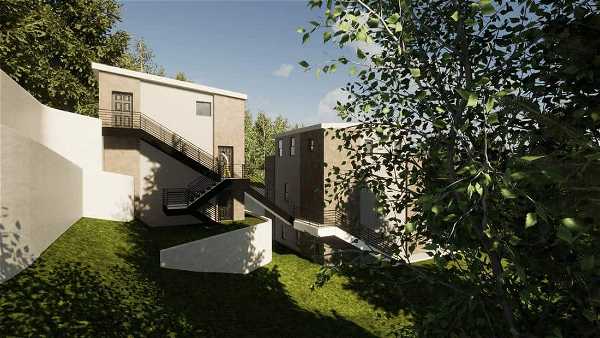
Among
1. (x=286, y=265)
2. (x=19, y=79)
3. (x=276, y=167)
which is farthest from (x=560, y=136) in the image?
(x=19, y=79)

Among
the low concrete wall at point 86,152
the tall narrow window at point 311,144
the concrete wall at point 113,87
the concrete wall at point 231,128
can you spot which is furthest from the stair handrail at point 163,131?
the tall narrow window at point 311,144

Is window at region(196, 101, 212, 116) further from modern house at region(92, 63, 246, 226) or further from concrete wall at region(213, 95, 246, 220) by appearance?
concrete wall at region(213, 95, 246, 220)

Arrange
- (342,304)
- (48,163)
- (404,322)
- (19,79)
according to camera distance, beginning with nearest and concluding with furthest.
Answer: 1. (48,163)
2. (404,322)
3. (342,304)
4. (19,79)

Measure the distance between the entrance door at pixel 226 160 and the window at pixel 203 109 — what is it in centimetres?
257

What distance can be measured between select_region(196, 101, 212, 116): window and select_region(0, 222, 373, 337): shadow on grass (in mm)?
9909

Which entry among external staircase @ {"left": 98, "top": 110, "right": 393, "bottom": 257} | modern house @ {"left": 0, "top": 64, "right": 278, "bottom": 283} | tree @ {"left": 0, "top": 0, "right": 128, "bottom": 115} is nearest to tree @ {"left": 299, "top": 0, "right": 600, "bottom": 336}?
modern house @ {"left": 0, "top": 64, "right": 278, "bottom": 283}

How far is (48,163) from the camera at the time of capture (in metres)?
11.8

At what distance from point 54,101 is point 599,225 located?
34.5m

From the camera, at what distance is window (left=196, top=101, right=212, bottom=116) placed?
22.5m

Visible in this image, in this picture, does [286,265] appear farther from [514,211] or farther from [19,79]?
[19,79]

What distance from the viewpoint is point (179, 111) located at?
2172 centimetres

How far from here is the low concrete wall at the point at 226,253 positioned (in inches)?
577

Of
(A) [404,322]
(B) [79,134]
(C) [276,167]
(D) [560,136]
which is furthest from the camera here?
(C) [276,167]

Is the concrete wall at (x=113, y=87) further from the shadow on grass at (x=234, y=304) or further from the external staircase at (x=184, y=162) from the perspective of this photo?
the shadow on grass at (x=234, y=304)
